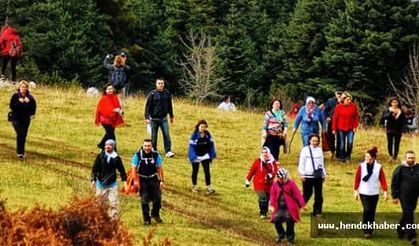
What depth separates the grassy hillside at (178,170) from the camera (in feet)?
56.5

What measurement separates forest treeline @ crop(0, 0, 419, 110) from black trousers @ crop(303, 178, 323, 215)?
1498 inches

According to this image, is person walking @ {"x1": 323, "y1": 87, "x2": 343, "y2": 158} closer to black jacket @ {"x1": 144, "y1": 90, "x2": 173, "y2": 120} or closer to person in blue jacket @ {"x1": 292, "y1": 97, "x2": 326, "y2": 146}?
person in blue jacket @ {"x1": 292, "y1": 97, "x2": 326, "y2": 146}

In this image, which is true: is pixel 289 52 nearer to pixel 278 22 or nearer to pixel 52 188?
pixel 278 22

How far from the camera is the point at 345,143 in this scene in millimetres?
26516

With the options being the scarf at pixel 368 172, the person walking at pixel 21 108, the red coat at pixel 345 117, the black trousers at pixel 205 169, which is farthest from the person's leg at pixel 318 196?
the person walking at pixel 21 108

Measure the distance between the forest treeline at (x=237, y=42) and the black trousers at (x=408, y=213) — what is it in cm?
3986

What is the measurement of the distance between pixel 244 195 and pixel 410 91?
41.0 metres

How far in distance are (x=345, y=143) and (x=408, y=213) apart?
901 cm

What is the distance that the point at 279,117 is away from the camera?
71.3 feet

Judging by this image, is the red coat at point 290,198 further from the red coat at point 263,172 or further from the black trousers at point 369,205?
the black trousers at point 369,205

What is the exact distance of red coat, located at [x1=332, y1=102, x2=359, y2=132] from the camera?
82.6ft

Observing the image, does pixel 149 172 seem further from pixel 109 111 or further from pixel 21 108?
pixel 21 108

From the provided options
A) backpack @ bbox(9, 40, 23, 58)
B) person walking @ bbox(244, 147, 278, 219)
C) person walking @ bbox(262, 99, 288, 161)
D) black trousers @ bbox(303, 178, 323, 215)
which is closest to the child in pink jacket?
person walking @ bbox(244, 147, 278, 219)

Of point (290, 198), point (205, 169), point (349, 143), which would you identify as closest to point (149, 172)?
point (290, 198)
